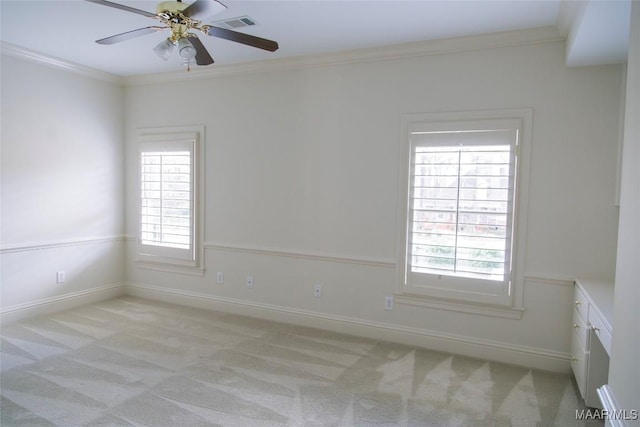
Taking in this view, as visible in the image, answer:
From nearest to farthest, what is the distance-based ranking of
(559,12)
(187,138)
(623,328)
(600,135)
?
1. (623,328)
2. (559,12)
3. (600,135)
4. (187,138)

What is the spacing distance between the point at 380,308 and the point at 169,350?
1963 mm

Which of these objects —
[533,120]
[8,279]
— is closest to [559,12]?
[533,120]

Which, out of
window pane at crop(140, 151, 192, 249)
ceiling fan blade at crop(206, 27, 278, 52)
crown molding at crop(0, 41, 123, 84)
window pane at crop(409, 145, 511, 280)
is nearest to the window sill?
window pane at crop(409, 145, 511, 280)

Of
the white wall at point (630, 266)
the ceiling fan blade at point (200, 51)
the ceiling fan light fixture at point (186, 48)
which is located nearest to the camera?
the white wall at point (630, 266)

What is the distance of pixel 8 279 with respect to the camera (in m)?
4.18

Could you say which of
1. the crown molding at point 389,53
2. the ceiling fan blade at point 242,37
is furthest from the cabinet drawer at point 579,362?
the ceiling fan blade at point 242,37

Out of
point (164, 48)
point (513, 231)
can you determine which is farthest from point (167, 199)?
point (513, 231)

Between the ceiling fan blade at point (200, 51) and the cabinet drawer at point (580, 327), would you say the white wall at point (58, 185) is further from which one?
the cabinet drawer at point (580, 327)

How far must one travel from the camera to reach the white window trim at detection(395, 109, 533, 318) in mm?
3348

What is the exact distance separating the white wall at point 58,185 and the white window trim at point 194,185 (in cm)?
42

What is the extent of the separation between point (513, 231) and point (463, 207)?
17.3 inches

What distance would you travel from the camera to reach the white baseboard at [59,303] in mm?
4211

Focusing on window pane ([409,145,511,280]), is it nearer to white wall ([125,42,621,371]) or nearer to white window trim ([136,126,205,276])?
white wall ([125,42,621,371])

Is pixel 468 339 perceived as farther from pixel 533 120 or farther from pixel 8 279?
pixel 8 279
